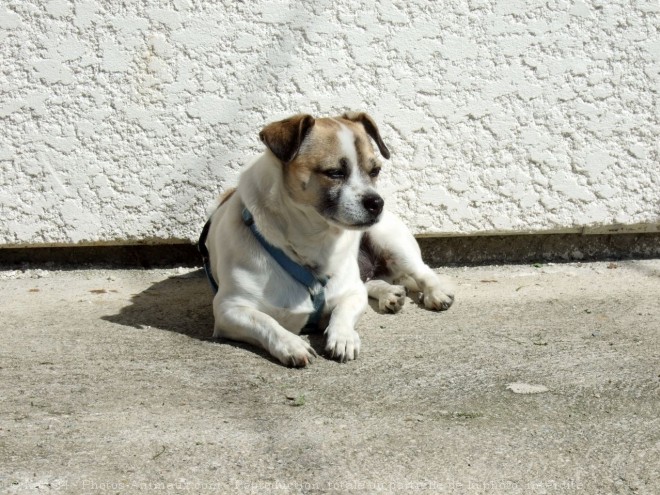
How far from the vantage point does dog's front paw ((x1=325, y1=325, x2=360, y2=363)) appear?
13.1ft

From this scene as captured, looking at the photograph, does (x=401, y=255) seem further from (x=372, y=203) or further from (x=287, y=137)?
(x=287, y=137)

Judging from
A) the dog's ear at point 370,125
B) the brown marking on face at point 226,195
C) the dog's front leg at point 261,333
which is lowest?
the dog's front leg at point 261,333

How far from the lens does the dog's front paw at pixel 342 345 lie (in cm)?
401

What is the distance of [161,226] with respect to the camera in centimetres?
532

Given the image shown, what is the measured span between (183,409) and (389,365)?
97 cm

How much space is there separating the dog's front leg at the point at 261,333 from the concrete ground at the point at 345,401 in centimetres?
7

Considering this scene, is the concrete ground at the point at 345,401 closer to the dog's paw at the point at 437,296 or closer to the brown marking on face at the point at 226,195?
the dog's paw at the point at 437,296

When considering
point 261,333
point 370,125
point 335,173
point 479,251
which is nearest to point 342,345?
point 261,333

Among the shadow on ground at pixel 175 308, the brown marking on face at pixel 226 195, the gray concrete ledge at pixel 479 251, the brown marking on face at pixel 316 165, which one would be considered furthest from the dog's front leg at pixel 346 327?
the gray concrete ledge at pixel 479 251

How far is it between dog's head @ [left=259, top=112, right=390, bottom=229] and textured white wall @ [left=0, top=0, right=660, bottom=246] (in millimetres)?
949

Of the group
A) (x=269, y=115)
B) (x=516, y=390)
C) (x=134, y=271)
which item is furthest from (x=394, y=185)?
(x=516, y=390)

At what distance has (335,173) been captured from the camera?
430 cm

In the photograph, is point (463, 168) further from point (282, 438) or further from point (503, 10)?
point (282, 438)

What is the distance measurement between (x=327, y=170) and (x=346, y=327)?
74 cm
